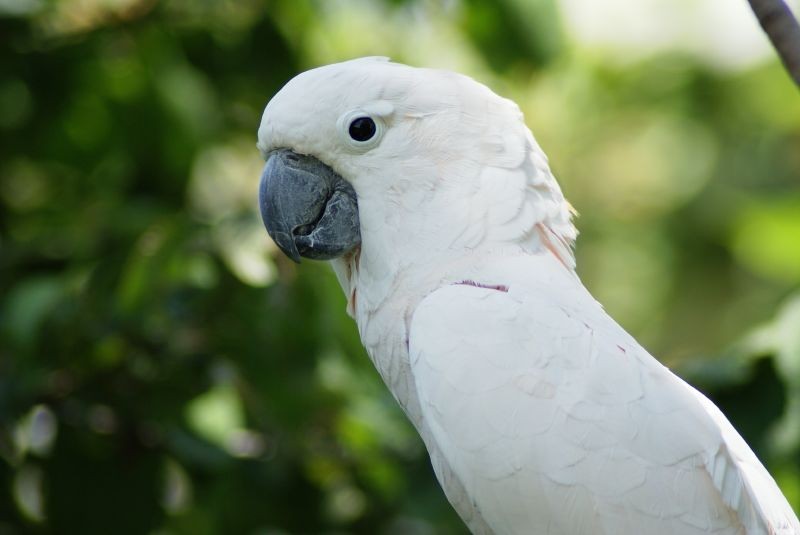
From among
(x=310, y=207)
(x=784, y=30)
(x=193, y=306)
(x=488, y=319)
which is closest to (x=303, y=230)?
(x=310, y=207)

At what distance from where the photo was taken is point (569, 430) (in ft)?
5.63

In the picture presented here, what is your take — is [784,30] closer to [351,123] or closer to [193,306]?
[351,123]

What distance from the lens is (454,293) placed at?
6.12ft

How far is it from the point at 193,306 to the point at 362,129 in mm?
938

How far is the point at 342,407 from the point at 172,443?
0.48 meters

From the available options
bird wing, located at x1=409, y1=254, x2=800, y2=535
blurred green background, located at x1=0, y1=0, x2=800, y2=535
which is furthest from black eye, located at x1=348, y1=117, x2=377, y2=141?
blurred green background, located at x1=0, y1=0, x2=800, y2=535

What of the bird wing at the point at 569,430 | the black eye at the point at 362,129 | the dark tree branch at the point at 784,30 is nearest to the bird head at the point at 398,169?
the black eye at the point at 362,129

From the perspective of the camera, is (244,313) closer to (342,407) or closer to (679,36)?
(342,407)

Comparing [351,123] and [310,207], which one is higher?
[351,123]

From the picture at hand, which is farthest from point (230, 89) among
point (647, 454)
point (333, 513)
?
point (647, 454)

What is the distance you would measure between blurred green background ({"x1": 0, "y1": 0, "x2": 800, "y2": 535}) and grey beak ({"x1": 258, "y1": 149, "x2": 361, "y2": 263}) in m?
0.55

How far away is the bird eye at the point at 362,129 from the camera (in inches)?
75.2

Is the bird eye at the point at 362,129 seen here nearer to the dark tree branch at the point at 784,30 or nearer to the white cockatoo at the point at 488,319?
the white cockatoo at the point at 488,319

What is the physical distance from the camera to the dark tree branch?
61.8 inches
